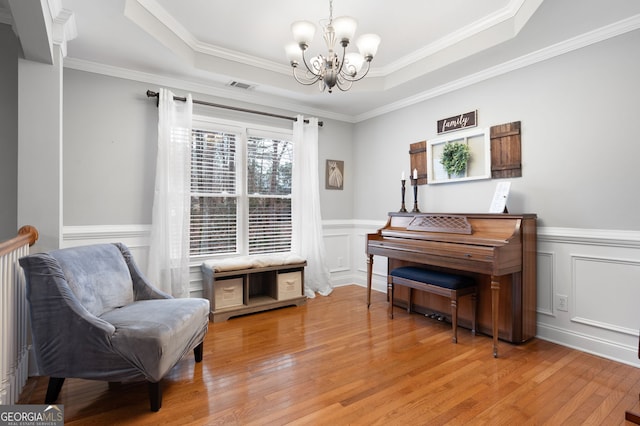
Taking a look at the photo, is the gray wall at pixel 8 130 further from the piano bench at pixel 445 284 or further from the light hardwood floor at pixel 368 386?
the piano bench at pixel 445 284

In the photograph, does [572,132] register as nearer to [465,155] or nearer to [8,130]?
[465,155]

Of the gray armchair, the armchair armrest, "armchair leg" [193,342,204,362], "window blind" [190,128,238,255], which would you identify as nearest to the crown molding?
"window blind" [190,128,238,255]

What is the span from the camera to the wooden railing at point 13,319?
5.65 feet

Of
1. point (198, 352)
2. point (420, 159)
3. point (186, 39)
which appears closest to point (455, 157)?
point (420, 159)

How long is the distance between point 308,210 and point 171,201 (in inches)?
65.9

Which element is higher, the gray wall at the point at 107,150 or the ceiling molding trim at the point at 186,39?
the ceiling molding trim at the point at 186,39

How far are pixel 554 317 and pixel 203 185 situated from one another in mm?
3697

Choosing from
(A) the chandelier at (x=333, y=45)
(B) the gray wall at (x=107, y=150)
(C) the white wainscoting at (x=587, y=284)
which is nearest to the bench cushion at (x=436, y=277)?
(C) the white wainscoting at (x=587, y=284)

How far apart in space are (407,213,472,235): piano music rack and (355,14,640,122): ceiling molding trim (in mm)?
1472

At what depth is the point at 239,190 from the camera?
3.97 meters

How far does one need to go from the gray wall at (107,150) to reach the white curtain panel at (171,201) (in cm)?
18

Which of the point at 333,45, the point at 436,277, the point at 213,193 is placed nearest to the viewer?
the point at 333,45

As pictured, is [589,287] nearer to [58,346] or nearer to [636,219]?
[636,219]

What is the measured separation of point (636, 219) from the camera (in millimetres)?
2396
